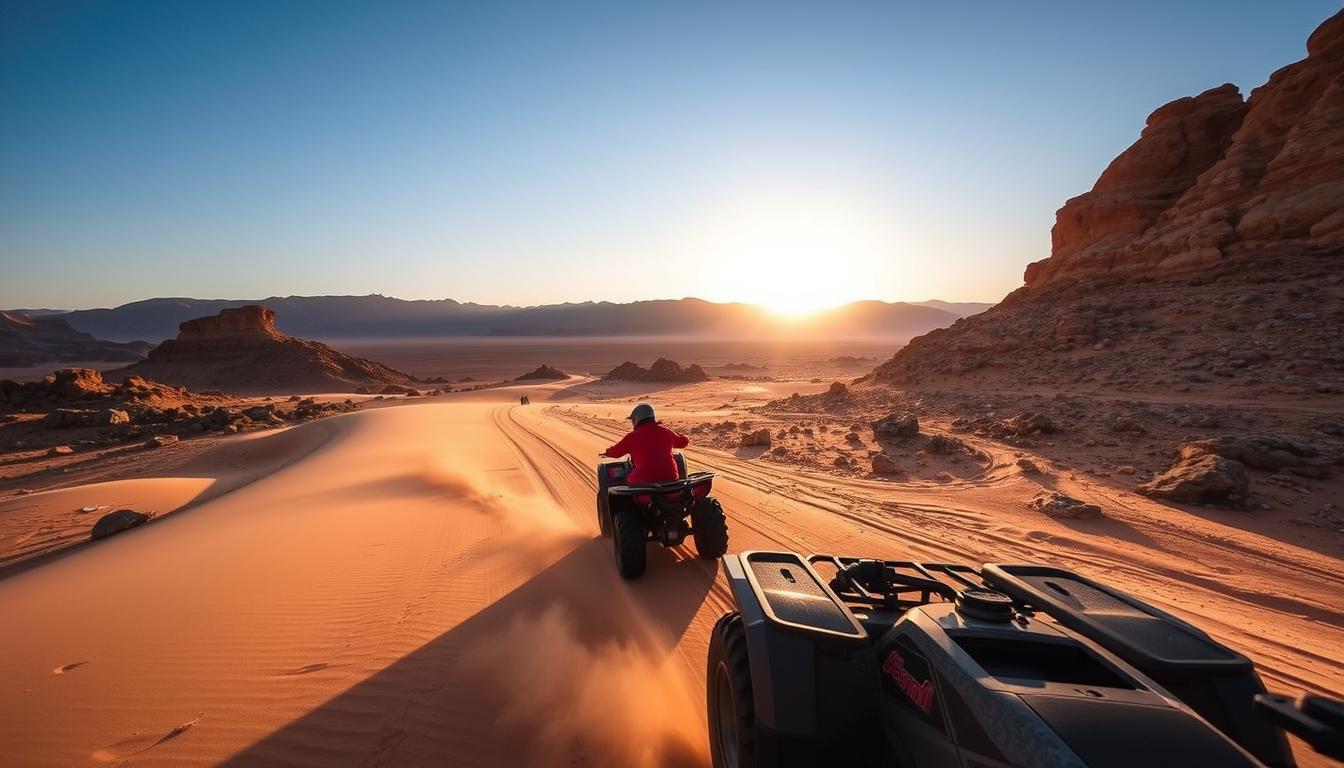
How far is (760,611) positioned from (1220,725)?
1578mm

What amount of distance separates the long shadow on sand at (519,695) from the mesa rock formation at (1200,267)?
1549cm

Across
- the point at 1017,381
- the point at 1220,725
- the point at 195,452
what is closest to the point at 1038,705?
the point at 1220,725

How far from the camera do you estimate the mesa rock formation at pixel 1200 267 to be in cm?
1442

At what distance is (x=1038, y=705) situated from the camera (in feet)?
5.25

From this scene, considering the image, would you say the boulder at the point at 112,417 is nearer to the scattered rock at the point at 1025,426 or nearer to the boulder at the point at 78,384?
the boulder at the point at 78,384

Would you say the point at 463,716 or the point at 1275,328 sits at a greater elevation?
the point at 1275,328

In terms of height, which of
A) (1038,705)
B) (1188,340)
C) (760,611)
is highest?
(1188,340)

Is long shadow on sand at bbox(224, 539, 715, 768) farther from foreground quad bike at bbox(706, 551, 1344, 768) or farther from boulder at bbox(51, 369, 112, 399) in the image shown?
boulder at bbox(51, 369, 112, 399)

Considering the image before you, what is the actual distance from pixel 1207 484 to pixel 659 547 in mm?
7046

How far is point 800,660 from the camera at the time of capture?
2244 millimetres

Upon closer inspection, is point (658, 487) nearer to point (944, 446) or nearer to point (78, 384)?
point (944, 446)

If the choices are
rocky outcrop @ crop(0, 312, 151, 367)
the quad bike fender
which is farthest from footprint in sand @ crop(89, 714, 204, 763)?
rocky outcrop @ crop(0, 312, 151, 367)

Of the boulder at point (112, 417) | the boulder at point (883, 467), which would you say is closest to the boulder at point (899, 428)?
the boulder at point (883, 467)

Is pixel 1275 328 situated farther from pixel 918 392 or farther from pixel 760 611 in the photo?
pixel 760 611
